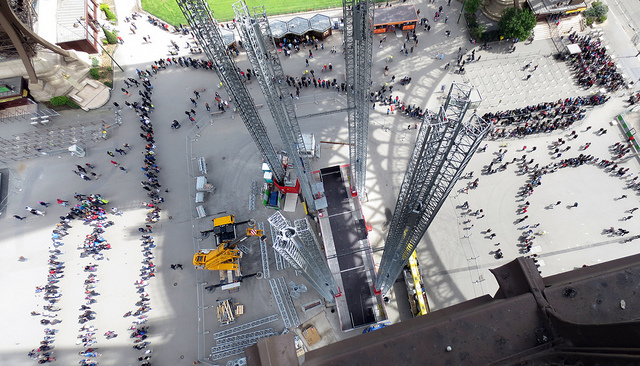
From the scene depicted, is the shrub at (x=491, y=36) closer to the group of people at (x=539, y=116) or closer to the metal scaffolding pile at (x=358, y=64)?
the group of people at (x=539, y=116)

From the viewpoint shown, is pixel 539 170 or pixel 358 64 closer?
pixel 358 64

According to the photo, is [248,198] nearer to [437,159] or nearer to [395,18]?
[437,159]

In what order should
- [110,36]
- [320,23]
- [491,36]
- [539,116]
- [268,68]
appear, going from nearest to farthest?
[268,68] < [539,116] < [491,36] < [320,23] < [110,36]

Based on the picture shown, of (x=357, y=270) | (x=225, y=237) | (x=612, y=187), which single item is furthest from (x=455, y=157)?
(x=612, y=187)

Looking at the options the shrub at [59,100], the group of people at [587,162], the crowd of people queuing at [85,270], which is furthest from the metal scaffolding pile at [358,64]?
Answer: the shrub at [59,100]

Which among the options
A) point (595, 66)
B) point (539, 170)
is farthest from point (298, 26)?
point (595, 66)

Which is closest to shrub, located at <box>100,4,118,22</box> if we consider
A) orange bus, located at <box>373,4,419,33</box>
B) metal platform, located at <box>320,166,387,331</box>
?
orange bus, located at <box>373,4,419,33</box>
